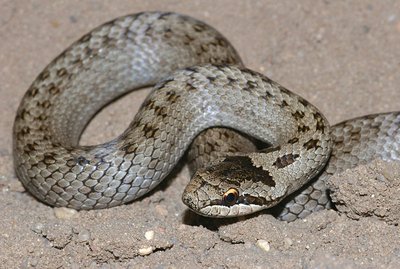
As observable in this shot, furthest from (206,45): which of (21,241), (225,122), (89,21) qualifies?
(21,241)

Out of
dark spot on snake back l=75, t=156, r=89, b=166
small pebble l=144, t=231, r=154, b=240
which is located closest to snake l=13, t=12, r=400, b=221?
dark spot on snake back l=75, t=156, r=89, b=166

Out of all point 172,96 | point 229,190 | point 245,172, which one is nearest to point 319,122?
point 245,172

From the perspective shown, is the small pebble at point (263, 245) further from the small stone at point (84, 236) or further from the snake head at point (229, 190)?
the small stone at point (84, 236)

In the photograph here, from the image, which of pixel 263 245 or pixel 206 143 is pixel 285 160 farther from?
pixel 206 143

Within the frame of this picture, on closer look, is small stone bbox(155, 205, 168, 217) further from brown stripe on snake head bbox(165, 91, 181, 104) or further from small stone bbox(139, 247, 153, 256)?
brown stripe on snake head bbox(165, 91, 181, 104)

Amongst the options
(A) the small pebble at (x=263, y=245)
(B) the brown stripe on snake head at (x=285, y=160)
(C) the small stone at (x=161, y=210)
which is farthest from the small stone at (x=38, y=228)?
(B) the brown stripe on snake head at (x=285, y=160)
